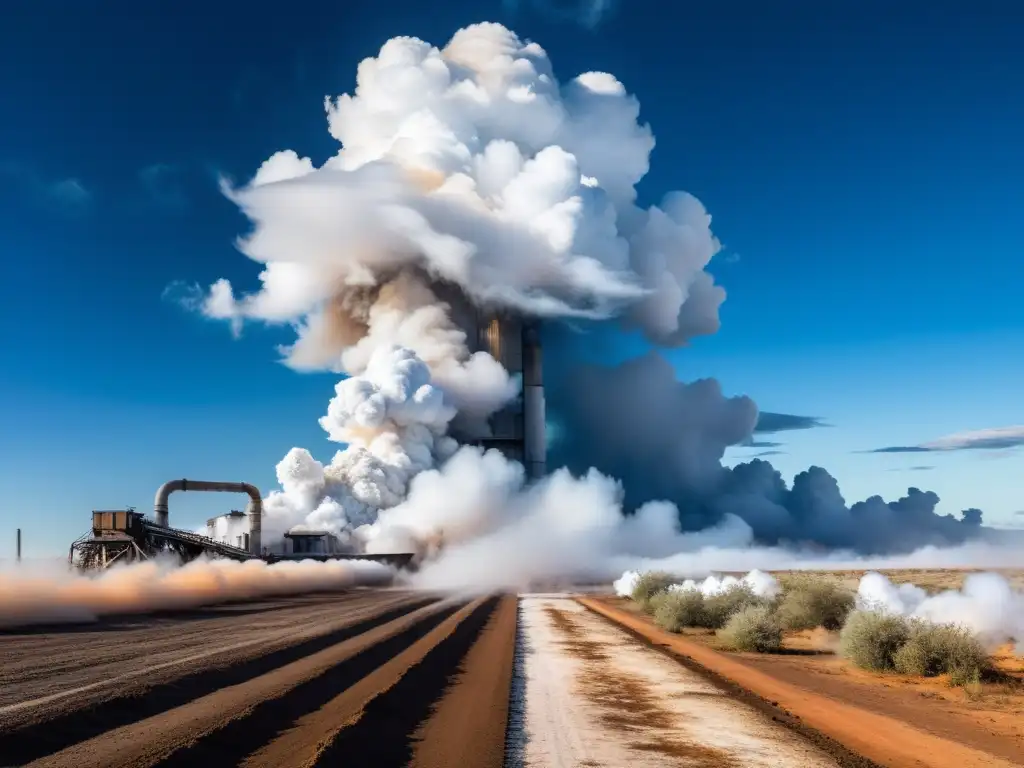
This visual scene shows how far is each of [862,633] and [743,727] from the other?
11221 mm

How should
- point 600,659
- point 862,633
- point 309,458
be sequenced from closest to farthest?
point 862,633
point 600,659
point 309,458

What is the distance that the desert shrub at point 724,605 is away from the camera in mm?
41819

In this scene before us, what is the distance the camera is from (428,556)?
102m

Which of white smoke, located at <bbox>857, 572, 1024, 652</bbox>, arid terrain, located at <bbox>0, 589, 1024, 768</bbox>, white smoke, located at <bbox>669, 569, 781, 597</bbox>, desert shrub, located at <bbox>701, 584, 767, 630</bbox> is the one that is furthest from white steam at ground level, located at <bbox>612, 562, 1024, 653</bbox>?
white smoke, located at <bbox>669, 569, 781, 597</bbox>

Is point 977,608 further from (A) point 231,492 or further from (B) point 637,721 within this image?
(A) point 231,492

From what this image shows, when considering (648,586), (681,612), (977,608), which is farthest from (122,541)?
(977,608)

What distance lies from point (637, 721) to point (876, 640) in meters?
12.0

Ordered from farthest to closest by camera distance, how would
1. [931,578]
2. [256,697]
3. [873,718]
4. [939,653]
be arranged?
1. [931,578]
2. [939,653]
3. [256,697]
4. [873,718]

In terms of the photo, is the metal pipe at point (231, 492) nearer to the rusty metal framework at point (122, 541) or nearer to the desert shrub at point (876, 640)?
the rusty metal framework at point (122, 541)

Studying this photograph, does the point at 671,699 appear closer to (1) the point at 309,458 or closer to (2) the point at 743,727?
(2) the point at 743,727

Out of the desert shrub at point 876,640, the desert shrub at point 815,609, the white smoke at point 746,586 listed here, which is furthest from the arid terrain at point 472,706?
the white smoke at point 746,586

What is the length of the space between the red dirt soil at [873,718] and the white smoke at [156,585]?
3317 centimetres

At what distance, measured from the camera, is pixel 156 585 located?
188 feet

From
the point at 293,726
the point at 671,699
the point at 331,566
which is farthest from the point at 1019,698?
the point at 331,566
